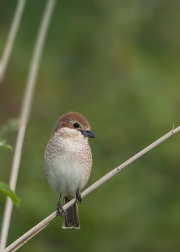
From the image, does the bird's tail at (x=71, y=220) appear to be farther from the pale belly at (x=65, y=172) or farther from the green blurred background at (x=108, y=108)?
the green blurred background at (x=108, y=108)

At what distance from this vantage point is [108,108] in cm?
763

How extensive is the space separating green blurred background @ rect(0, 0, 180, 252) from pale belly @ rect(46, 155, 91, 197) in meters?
0.60

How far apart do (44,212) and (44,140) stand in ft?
2.48

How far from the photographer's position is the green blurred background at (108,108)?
6.99m

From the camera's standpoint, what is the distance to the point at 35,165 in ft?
22.7

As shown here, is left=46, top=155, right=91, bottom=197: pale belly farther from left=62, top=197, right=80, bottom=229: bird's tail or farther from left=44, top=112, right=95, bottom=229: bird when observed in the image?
left=62, top=197, right=80, bottom=229: bird's tail

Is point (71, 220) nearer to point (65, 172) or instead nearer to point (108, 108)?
point (65, 172)

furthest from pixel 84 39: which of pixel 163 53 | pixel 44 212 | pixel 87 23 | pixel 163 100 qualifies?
pixel 44 212

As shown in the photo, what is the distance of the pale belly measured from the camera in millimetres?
6035

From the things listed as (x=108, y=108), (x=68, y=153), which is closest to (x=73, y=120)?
(x=68, y=153)

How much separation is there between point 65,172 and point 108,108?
1695 millimetres

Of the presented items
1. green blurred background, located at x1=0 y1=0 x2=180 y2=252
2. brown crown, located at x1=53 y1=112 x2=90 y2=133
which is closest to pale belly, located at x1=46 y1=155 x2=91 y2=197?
brown crown, located at x1=53 y1=112 x2=90 y2=133

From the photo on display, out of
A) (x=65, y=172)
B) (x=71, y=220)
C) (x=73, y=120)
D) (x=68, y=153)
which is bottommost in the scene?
(x=71, y=220)

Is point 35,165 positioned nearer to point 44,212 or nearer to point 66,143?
point 44,212
